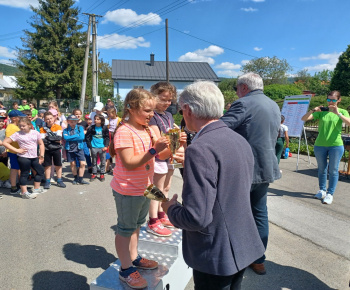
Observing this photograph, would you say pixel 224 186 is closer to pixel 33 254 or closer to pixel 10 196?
pixel 33 254

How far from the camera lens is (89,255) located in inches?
136

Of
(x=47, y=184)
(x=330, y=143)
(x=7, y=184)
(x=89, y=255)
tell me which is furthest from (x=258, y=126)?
(x=7, y=184)

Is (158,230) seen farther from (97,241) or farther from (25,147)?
(25,147)

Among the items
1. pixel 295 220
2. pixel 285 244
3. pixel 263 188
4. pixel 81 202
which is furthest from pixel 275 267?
pixel 81 202

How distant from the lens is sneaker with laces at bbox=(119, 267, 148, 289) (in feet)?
7.50

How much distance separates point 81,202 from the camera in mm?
5504

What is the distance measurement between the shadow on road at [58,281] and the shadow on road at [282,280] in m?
1.71

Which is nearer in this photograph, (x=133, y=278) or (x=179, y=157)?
(x=179, y=157)

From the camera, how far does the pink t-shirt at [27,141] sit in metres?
5.52

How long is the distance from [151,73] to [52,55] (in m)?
13.7

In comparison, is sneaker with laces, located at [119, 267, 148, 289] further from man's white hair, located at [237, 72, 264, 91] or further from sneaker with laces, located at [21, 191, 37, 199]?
sneaker with laces, located at [21, 191, 37, 199]

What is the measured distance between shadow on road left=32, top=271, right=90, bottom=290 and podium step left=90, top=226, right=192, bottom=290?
0.56m

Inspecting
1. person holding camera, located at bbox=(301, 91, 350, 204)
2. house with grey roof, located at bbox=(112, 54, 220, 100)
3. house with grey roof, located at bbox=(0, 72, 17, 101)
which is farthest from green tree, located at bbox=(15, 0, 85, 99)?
person holding camera, located at bbox=(301, 91, 350, 204)

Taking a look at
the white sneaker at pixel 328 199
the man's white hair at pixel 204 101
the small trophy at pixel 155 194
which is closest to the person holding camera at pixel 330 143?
the white sneaker at pixel 328 199
